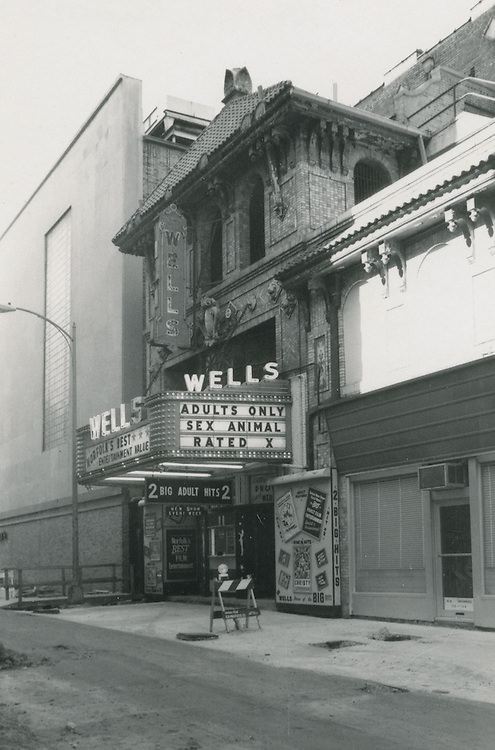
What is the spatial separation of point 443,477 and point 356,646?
3.64 m

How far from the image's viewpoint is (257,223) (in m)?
25.2

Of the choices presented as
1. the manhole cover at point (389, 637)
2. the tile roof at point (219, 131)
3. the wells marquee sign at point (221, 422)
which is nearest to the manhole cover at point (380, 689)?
the manhole cover at point (389, 637)

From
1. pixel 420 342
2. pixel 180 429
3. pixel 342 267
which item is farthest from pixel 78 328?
pixel 420 342

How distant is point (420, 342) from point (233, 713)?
1037 centimetres

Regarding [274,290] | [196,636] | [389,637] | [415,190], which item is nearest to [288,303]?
[274,290]

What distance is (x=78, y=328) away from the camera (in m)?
36.9

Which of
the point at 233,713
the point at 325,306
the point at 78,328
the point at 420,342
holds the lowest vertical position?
the point at 233,713

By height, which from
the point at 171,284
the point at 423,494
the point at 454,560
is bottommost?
the point at 454,560

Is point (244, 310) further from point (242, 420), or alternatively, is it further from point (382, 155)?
point (382, 155)

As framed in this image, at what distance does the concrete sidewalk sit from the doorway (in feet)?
1.57

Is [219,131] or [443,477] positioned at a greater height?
[219,131]

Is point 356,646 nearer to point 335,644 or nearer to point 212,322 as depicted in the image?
point 335,644

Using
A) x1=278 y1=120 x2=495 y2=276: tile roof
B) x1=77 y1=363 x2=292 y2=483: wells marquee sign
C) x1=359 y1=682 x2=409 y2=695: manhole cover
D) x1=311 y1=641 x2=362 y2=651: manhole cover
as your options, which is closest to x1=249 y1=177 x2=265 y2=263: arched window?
x1=278 y1=120 x2=495 y2=276: tile roof

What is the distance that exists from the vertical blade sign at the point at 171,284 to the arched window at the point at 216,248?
3.79ft
